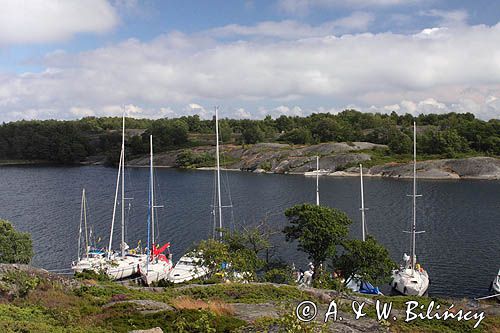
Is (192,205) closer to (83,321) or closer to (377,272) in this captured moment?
(377,272)

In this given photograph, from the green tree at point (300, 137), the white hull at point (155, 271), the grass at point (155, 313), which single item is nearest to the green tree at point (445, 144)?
the green tree at point (300, 137)

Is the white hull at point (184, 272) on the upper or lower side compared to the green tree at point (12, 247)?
lower

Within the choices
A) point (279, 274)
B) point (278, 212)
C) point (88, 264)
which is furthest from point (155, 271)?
point (278, 212)

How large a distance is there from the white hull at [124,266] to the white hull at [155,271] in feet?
3.73

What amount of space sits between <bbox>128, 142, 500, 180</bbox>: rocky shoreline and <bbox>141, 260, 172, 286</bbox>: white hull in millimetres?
88103

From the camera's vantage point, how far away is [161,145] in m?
171

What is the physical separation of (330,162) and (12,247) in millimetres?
100835

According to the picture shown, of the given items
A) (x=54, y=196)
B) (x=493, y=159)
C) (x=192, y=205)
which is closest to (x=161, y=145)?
(x=54, y=196)

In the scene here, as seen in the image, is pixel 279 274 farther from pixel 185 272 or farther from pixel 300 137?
pixel 300 137

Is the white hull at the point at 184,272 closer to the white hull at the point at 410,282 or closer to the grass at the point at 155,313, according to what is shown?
the grass at the point at 155,313

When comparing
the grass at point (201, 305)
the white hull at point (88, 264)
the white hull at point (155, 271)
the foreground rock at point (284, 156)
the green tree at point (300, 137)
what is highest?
the green tree at point (300, 137)

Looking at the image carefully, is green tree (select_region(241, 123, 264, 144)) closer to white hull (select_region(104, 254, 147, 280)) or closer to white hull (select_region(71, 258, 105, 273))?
white hull (select_region(104, 254, 147, 280))

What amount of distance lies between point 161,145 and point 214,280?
145m

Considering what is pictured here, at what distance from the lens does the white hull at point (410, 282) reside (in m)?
38.5
